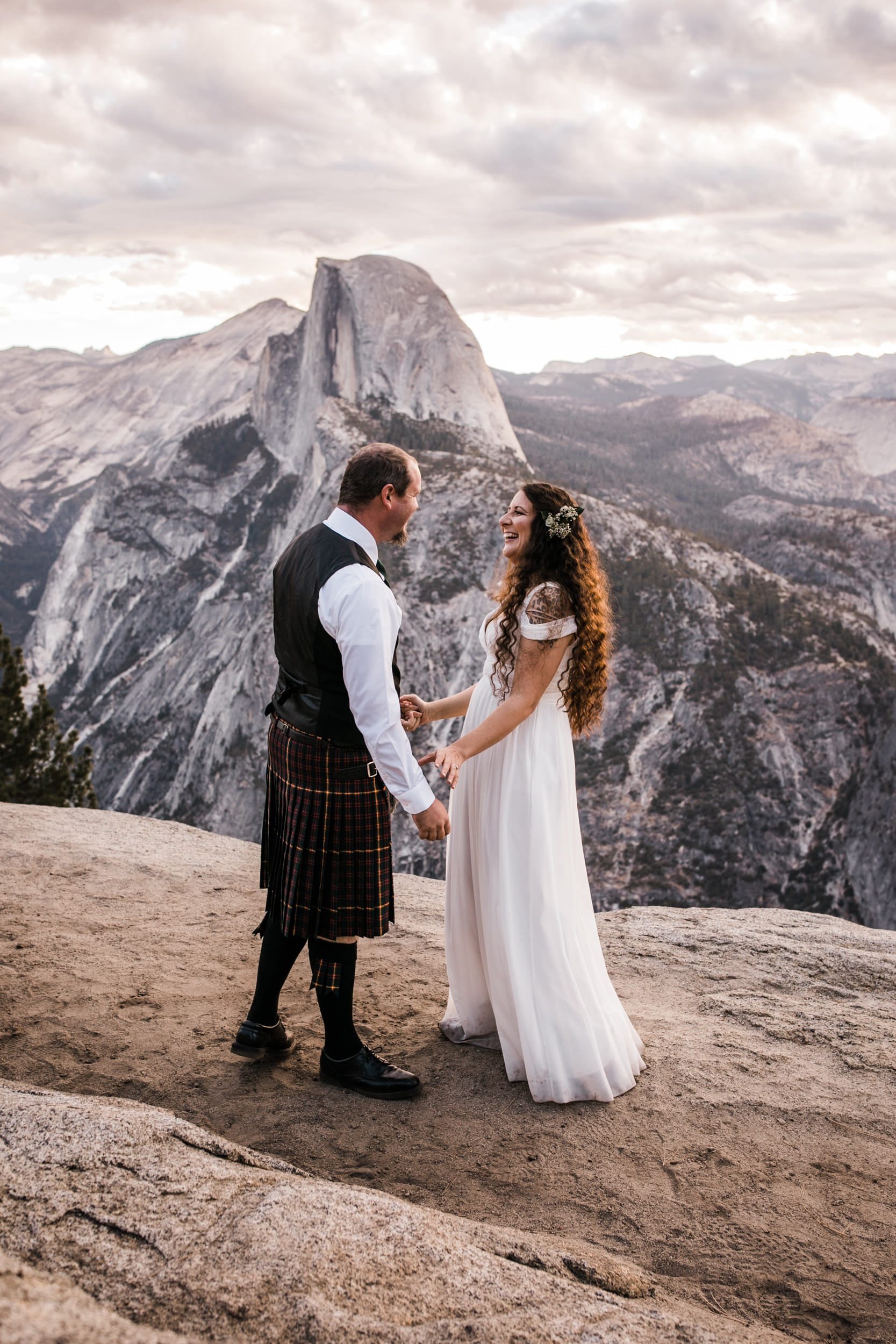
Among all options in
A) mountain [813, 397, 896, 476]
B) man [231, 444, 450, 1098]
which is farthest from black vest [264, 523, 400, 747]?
mountain [813, 397, 896, 476]

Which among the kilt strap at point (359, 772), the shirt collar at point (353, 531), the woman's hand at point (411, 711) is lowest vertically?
the kilt strap at point (359, 772)

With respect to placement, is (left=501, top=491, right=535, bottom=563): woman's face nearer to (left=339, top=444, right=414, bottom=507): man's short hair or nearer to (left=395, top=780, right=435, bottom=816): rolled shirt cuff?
(left=339, top=444, right=414, bottom=507): man's short hair

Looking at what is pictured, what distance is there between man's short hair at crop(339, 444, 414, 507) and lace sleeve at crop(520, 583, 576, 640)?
30.0 inches

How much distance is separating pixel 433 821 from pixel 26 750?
14.1m

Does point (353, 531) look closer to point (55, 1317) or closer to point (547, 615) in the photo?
point (547, 615)

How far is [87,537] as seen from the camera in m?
70.6

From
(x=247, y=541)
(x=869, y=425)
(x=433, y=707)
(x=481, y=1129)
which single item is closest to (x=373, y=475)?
(x=433, y=707)

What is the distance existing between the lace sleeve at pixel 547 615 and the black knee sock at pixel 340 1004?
1.56 metres

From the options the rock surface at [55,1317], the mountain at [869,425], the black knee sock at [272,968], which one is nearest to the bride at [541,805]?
the black knee sock at [272,968]

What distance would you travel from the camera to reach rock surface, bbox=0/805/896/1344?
2.29 metres

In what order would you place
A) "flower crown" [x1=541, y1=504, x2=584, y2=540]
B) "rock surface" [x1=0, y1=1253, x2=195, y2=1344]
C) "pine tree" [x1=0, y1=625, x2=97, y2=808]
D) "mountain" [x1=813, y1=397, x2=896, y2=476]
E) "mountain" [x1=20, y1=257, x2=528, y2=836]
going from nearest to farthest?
1. "rock surface" [x1=0, y1=1253, x2=195, y2=1344]
2. "flower crown" [x1=541, y1=504, x2=584, y2=540]
3. "pine tree" [x1=0, y1=625, x2=97, y2=808]
4. "mountain" [x1=20, y1=257, x2=528, y2=836]
5. "mountain" [x1=813, y1=397, x2=896, y2=476]

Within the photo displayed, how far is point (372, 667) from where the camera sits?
3.25 m

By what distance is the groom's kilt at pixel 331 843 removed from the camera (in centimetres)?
353

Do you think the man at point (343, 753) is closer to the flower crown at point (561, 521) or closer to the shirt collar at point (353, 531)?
the shirt collar at point (353, 531)
